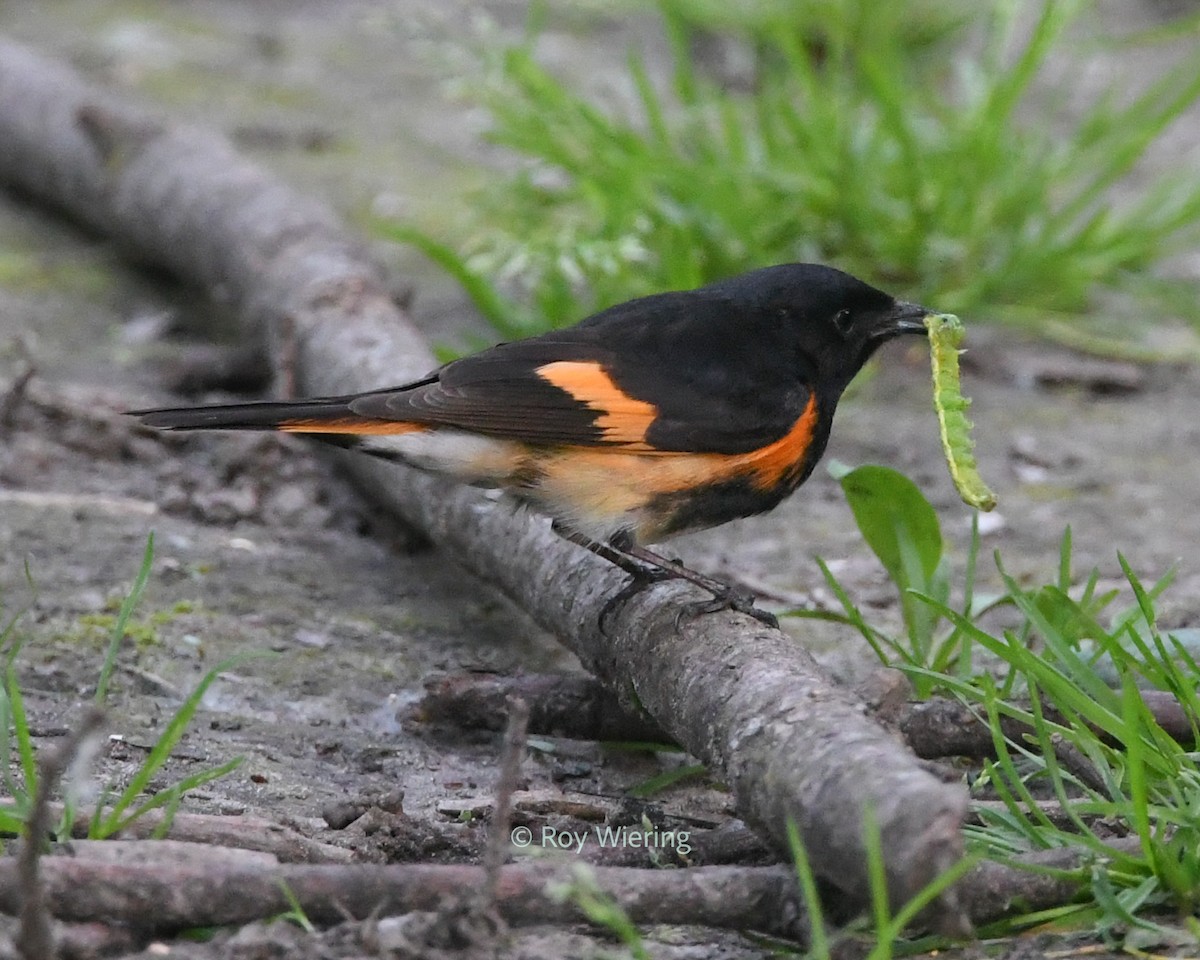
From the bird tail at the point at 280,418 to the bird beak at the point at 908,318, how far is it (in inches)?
45.5

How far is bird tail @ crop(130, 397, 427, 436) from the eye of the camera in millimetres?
3105

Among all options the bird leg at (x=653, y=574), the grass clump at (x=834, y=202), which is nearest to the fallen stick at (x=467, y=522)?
the bird leg at (x=653, y=574)

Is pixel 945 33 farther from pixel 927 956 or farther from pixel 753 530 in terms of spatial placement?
pixel 927 956

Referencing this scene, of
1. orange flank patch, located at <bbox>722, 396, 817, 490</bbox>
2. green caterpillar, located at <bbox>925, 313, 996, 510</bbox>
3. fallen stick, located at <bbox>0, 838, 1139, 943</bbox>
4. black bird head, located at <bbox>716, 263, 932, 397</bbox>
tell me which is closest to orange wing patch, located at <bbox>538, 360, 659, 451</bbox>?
orange flank patch, located at <bbox>722, 396, 817, 490</bbox>

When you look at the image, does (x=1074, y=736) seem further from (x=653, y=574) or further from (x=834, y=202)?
(x=834, y=202)

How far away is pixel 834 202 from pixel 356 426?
281cm

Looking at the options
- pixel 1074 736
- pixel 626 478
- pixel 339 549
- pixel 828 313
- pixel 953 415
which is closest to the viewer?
pixel 1074 736

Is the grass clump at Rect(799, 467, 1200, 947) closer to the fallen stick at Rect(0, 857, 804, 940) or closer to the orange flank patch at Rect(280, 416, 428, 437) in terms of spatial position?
the fallen stick at Rect(0, 857, 804, 940)

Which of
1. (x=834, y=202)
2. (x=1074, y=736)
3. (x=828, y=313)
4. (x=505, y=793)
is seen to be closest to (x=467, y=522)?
(x=828, y=313)

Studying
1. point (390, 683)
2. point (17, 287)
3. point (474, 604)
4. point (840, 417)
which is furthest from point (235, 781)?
point (17, 287)

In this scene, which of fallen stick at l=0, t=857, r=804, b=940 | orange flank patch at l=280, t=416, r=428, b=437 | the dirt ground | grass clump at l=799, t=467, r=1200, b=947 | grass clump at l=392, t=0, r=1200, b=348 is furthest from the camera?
grass clump at l=392, t=0, r=1200, b=348

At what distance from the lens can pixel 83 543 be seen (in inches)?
156

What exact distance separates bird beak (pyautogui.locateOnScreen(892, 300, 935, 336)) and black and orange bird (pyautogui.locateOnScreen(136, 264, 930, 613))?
326mm

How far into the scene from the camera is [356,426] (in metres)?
3.28
